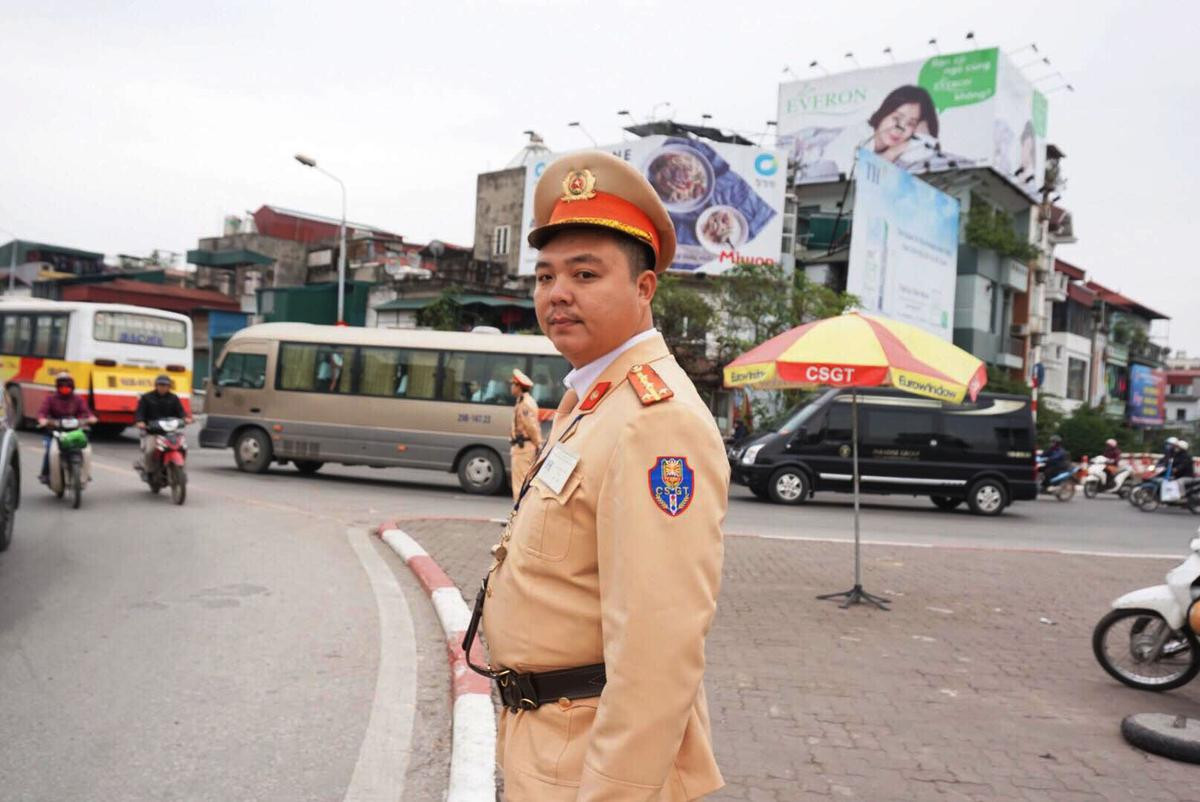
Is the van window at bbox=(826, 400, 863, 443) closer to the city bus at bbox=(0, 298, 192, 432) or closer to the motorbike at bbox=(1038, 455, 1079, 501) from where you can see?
the motorbike at bbox=(1038, 455, 1079, 501)

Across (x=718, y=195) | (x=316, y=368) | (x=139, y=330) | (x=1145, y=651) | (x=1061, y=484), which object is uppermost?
(x=718, y=195)

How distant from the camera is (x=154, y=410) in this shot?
12.1 metres

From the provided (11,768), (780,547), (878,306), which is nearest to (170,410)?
(780,547)

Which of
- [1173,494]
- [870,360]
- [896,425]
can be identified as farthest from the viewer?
[1173,494]

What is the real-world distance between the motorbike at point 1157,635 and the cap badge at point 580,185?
17.0ft

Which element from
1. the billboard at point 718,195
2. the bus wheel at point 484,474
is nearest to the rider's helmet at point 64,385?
the bus wheel at point 484,474

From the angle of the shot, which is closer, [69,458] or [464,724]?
[464,724]

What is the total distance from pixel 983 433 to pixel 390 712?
15.4 metres

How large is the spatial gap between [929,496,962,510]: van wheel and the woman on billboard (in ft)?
88.8

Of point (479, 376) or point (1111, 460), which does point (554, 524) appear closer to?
point (479, 376)

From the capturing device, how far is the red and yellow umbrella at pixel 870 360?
716 cm

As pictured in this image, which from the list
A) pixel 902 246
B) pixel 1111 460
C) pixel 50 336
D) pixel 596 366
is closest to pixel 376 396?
pixel 50 336

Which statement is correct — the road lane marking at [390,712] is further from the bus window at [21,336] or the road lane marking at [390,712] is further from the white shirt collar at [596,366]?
the bus window at [21,336]

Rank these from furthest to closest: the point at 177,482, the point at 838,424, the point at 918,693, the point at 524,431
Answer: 1. the point at 838,424
2. the point at 177,482
3. the point at 524,431
4. the point at 918,693
